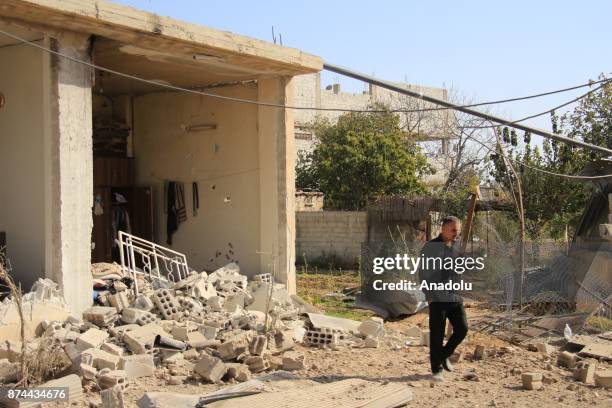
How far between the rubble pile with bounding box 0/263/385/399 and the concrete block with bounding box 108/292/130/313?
0.01 meters

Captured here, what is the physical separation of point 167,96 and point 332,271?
6.88 m

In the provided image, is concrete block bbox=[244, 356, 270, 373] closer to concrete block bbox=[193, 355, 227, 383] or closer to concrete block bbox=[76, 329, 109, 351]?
concrete block bbox=[193, 355, 227, 383]

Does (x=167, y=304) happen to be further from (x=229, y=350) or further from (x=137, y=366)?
(x=137, y=366)

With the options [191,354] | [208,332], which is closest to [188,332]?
[208,332]

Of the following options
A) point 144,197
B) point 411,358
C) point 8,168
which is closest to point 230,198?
point 144,197

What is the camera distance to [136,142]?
13.2m

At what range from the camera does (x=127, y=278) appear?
9.40 meters

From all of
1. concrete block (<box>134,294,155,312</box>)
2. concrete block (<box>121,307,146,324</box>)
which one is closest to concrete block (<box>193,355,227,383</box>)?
concrete block (<box>121,307,146,324</box>)

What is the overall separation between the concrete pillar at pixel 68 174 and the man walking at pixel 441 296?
4.21 m

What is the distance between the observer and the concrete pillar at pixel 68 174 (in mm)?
8078

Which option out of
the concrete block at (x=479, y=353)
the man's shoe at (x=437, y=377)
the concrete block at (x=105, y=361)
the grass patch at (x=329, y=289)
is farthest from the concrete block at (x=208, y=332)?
the grass patch at (x=329, y=289)

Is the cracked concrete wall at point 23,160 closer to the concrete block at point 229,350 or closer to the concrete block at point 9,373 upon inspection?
the concrete block at point 9,373

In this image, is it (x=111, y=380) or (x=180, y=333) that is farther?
(x=180, y=333)

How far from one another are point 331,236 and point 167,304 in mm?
10698
